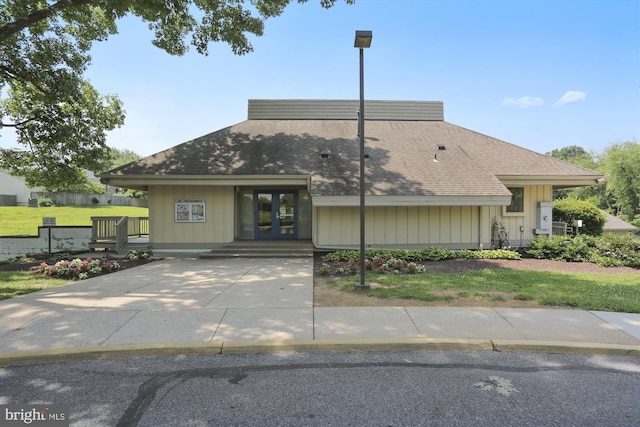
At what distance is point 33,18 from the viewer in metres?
9.24

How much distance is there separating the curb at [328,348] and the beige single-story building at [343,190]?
Result: 7.55m

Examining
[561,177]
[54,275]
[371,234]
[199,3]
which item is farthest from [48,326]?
[561,177]

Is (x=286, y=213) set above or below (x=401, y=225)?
above

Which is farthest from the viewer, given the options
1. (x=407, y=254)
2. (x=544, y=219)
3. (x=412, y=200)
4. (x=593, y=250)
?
(x=544, y=219)

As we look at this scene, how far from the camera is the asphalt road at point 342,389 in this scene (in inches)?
112

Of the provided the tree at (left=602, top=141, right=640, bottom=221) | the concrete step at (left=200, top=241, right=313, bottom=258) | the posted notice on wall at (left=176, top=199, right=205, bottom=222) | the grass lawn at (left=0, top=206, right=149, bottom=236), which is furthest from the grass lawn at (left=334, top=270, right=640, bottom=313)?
the tree at (left=602, top=141, right=640, bottom=221)

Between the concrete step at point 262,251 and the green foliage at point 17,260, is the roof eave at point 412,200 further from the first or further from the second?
the green foliage at point 17,260

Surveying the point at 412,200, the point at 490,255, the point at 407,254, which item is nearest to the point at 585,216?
the point at 490,255

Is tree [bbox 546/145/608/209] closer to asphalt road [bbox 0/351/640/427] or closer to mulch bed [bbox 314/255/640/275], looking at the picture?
mulch bed [bbox 314/255/640/275]

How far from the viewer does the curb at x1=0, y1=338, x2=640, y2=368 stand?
4.06 m

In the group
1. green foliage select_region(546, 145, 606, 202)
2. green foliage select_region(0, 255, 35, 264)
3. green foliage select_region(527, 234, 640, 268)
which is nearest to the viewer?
green foliage select_region(527, 234, 640, 268)

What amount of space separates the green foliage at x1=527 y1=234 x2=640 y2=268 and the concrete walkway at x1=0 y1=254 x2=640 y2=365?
6538 millimetres

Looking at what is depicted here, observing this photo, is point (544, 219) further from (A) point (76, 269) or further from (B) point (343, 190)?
Answer: (A) point (76, 269)

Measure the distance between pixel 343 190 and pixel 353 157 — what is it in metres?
2.92
